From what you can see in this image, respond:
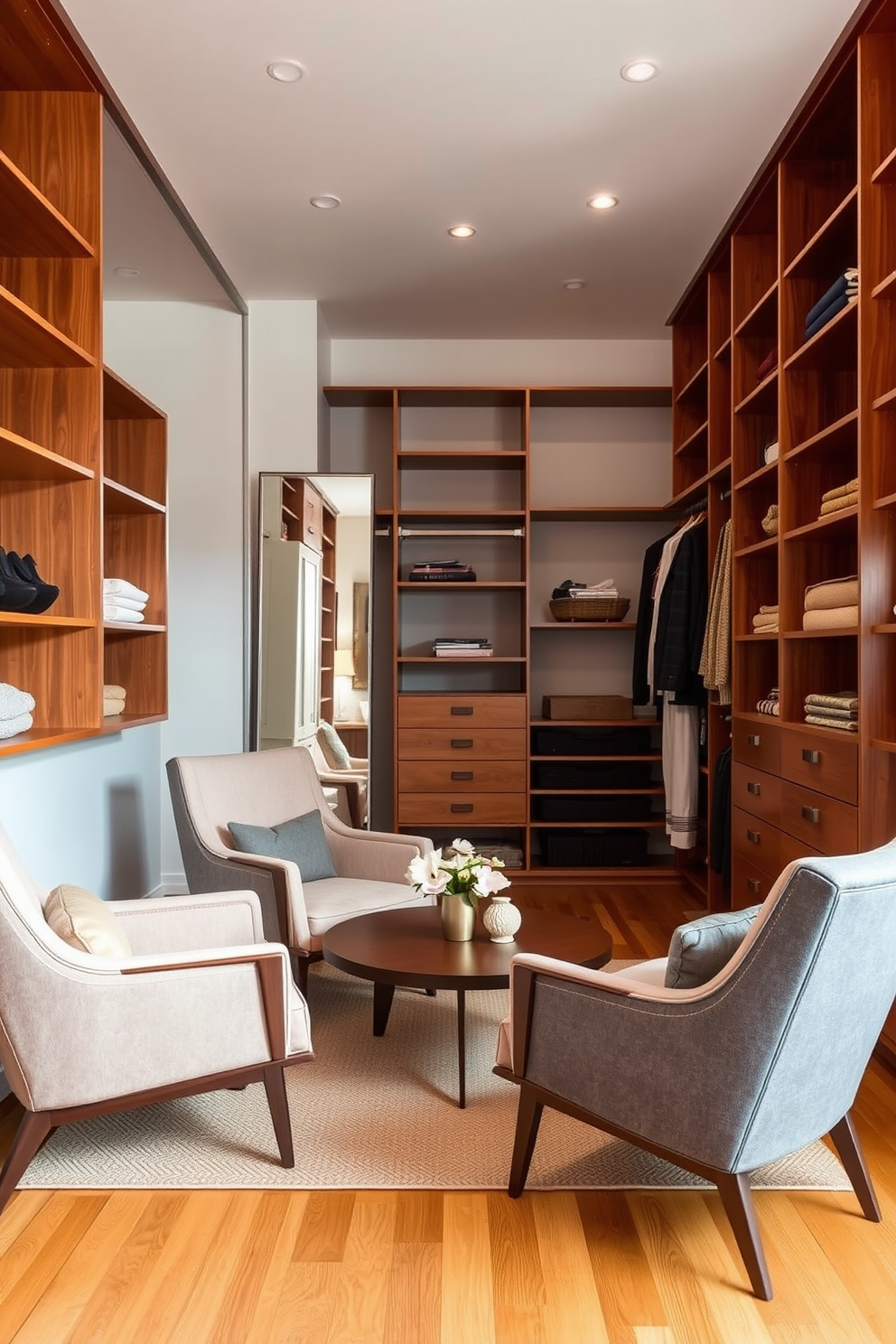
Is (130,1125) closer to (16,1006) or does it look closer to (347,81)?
(16,1006)

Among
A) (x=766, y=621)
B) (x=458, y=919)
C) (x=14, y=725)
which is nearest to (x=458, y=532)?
(x=766, y=621)

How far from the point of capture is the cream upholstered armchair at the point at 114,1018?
1.97 m

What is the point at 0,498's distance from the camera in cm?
295

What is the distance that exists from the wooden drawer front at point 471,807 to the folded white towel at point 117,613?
2069 mm

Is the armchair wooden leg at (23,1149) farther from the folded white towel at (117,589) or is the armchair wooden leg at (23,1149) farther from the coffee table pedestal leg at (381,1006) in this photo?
the folded white towel at (117,589)

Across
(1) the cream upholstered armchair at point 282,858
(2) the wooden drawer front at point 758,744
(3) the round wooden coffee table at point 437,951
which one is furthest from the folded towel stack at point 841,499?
(1) the cream upholstered armchair at point 282,858

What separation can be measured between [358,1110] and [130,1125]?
1.84 ft

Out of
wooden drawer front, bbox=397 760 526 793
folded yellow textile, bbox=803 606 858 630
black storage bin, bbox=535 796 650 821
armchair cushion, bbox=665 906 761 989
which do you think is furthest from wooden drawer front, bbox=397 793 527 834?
armchair cushion, bbox=665 906 761 989

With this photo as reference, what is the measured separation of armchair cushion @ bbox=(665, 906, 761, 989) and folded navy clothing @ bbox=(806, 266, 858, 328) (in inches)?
78.6

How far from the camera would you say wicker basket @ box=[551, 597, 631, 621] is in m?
5.34

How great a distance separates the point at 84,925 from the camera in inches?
83.9

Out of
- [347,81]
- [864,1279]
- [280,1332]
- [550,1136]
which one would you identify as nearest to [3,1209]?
[280,1332]

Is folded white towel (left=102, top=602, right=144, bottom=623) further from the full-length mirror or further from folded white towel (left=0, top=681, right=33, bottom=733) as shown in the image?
the full-length mirror

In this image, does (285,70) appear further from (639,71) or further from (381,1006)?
(381,1006)
